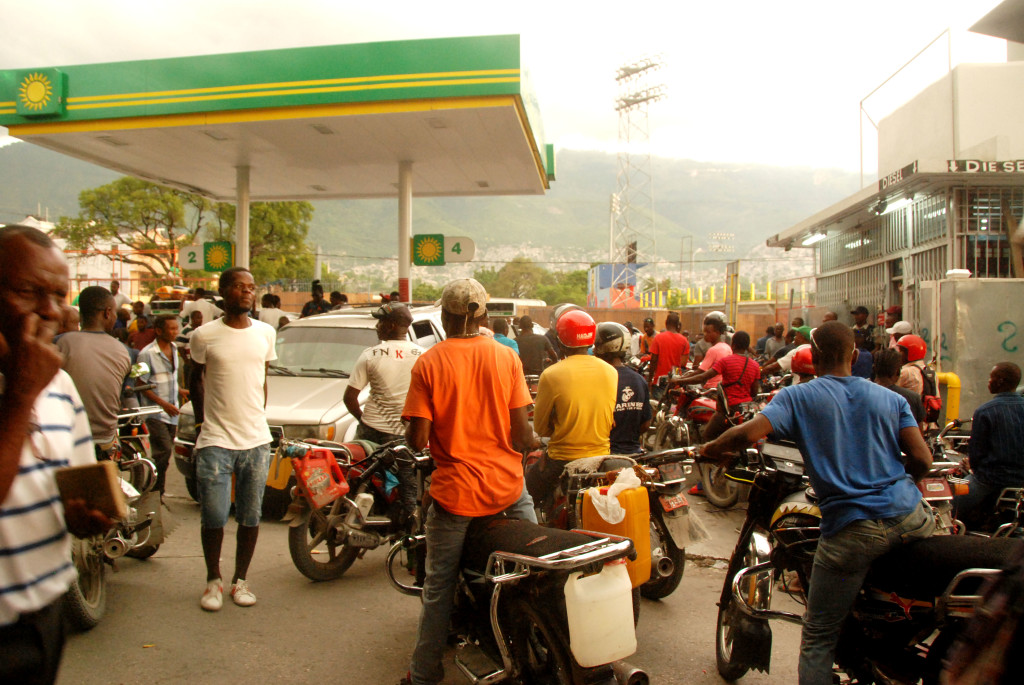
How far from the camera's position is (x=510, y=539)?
3.03 metres

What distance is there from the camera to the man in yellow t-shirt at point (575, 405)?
4.46 m

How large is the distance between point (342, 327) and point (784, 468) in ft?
19.0

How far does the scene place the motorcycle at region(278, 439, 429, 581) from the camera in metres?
4.93

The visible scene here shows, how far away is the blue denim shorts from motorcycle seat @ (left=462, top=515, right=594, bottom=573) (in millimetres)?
2003

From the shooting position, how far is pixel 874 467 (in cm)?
304

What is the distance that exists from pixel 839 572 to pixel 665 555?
1701mm

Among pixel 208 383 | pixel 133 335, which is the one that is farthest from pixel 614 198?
pixel 208 383

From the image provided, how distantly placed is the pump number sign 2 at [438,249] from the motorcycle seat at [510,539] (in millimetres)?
11225

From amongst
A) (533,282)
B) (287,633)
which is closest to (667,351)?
(287,633)

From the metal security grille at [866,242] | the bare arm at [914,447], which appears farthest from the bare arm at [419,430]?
the metal security grille at [866,242]

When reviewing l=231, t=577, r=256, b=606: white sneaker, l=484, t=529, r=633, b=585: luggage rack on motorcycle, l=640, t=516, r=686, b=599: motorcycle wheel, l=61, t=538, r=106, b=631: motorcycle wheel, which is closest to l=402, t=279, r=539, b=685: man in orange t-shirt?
l=484, t=529, r=633, b=585: luggage rack on motorcycle

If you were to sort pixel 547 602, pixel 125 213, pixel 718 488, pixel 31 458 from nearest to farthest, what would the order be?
pixel 31 458 < pixel 547 602 < pixel 718 488 < pixel 125 213

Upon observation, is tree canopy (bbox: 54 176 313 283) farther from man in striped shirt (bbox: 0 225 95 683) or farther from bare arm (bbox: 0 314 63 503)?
bare arm (bbox: 0 314 63 503)

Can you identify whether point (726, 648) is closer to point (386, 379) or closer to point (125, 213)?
point (386, 379)
